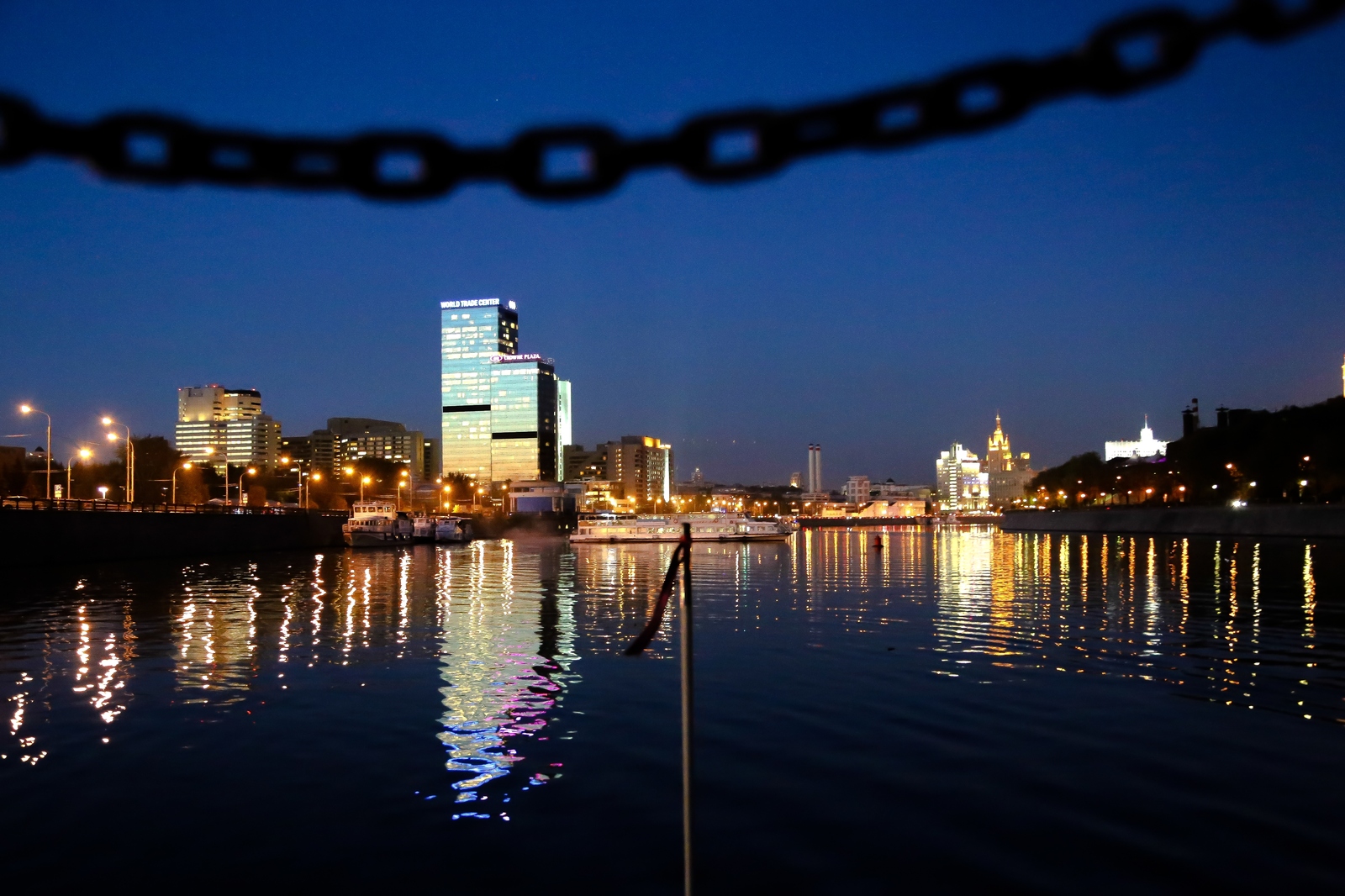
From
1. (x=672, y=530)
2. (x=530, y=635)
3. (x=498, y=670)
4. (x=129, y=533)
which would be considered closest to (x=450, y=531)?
(x=672, y=530)

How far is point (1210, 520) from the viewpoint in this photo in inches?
3888

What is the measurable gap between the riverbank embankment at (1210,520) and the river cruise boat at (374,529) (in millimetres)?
75136

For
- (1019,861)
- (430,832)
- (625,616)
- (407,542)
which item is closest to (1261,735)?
(1019,861)

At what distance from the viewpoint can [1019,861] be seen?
8.52 meters

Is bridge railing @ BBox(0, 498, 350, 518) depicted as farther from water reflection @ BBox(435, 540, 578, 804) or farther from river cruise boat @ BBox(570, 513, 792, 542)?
river cruise boat @ BBox(570, 513, 792, 542)

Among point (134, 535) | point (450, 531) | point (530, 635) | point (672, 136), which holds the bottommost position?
point (450, 531)

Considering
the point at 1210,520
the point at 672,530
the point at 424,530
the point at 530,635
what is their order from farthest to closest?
the point at 672,530 → the point at 1210,520 → the point at 424,530 → the point at 530,635

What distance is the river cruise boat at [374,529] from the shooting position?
85.1 m

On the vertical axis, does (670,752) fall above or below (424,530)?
above

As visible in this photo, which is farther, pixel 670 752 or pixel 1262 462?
pixel 1262 462

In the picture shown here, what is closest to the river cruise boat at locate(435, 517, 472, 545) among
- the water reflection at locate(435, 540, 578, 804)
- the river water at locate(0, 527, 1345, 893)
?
the water reflection at locate(435, 540, 578, 804)

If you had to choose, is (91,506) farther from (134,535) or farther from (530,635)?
(530,635)

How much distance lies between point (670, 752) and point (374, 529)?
7899 centimetres

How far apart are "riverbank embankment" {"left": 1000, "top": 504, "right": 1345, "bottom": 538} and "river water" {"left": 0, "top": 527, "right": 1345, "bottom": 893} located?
6405 cm
